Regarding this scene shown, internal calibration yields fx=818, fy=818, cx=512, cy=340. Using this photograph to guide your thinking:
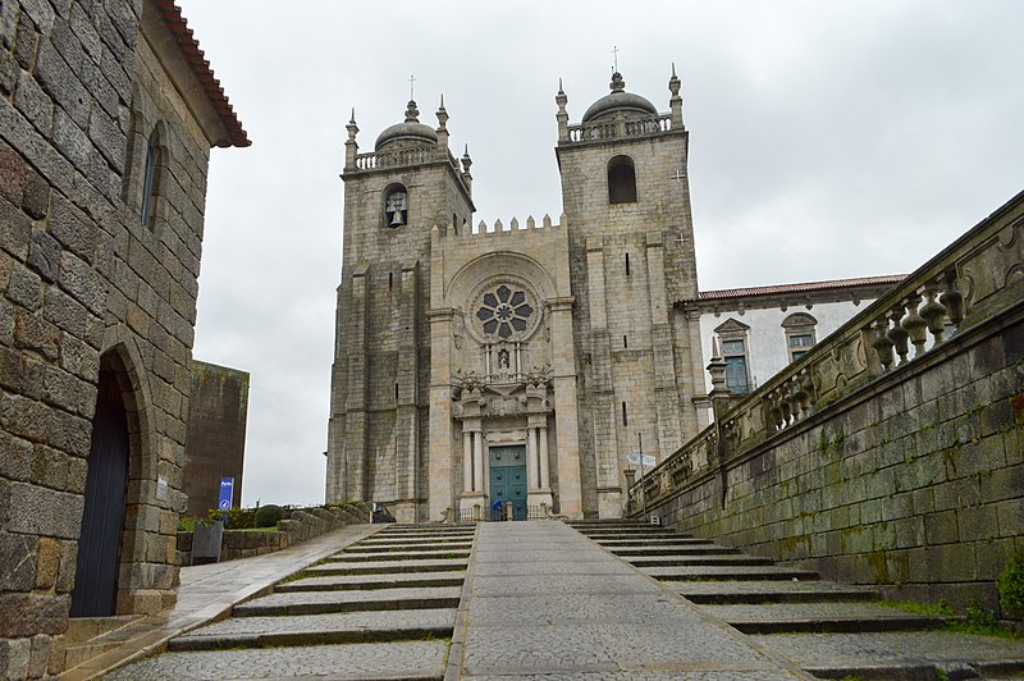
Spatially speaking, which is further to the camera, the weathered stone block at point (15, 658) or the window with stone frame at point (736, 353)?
the window with stone frame at point (736, 353)

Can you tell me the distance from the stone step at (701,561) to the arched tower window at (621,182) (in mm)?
22108

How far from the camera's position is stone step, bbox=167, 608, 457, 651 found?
6.71 metres

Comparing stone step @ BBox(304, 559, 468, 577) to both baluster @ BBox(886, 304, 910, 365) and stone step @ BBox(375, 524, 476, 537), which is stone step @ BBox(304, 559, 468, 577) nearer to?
stone step @ BBox(375, 524, 476, 537)

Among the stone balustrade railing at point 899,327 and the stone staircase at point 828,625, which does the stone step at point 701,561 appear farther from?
the stone balustrade railing at point 899,327

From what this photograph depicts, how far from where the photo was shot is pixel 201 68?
29.1ft

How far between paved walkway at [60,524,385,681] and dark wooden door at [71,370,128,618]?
0.45 metres

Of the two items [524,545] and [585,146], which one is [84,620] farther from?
[585,146]

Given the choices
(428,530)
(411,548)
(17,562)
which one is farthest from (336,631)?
(428,530)

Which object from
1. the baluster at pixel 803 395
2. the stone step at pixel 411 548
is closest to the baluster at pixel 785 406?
the baluster at pixel 803 395

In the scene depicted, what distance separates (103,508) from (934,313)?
7.62m

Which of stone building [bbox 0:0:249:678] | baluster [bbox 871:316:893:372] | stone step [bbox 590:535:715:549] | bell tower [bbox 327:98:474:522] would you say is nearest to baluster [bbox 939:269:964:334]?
baluster [bbox 871:316:893:372]

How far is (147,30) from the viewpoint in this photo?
8.01 meters

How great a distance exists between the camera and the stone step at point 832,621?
668 centimetres

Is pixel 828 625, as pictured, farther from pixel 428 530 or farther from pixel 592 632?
pixel 428 530
